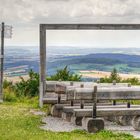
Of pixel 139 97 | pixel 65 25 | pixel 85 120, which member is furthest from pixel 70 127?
pixel 65 25

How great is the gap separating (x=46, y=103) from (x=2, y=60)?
14.0 feet

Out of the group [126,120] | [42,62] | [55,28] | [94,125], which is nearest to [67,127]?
[94,125]

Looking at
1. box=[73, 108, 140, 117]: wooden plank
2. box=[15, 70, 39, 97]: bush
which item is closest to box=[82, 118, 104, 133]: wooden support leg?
box=[73, 108, 140, 117]: wooden plank

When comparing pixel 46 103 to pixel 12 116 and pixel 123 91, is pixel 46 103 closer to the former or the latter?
pixel 12 116

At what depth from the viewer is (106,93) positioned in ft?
44.1

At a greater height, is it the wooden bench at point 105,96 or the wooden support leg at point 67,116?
the wooden bench at point 105,96

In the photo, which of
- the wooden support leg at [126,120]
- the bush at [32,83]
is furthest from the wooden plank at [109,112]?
the bush at [32,83]

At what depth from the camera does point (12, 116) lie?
1580cm

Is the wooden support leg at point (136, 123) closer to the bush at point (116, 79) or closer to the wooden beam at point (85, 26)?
the wooden beam at point (85, 26)

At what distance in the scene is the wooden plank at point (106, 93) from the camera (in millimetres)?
13133

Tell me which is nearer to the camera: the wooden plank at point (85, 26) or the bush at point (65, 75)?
the wooden plank at point (85, 26)

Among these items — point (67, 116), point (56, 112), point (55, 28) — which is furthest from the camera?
point (55, 28)

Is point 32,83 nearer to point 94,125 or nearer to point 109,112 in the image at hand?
point 109,112

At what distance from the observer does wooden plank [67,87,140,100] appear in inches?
517
